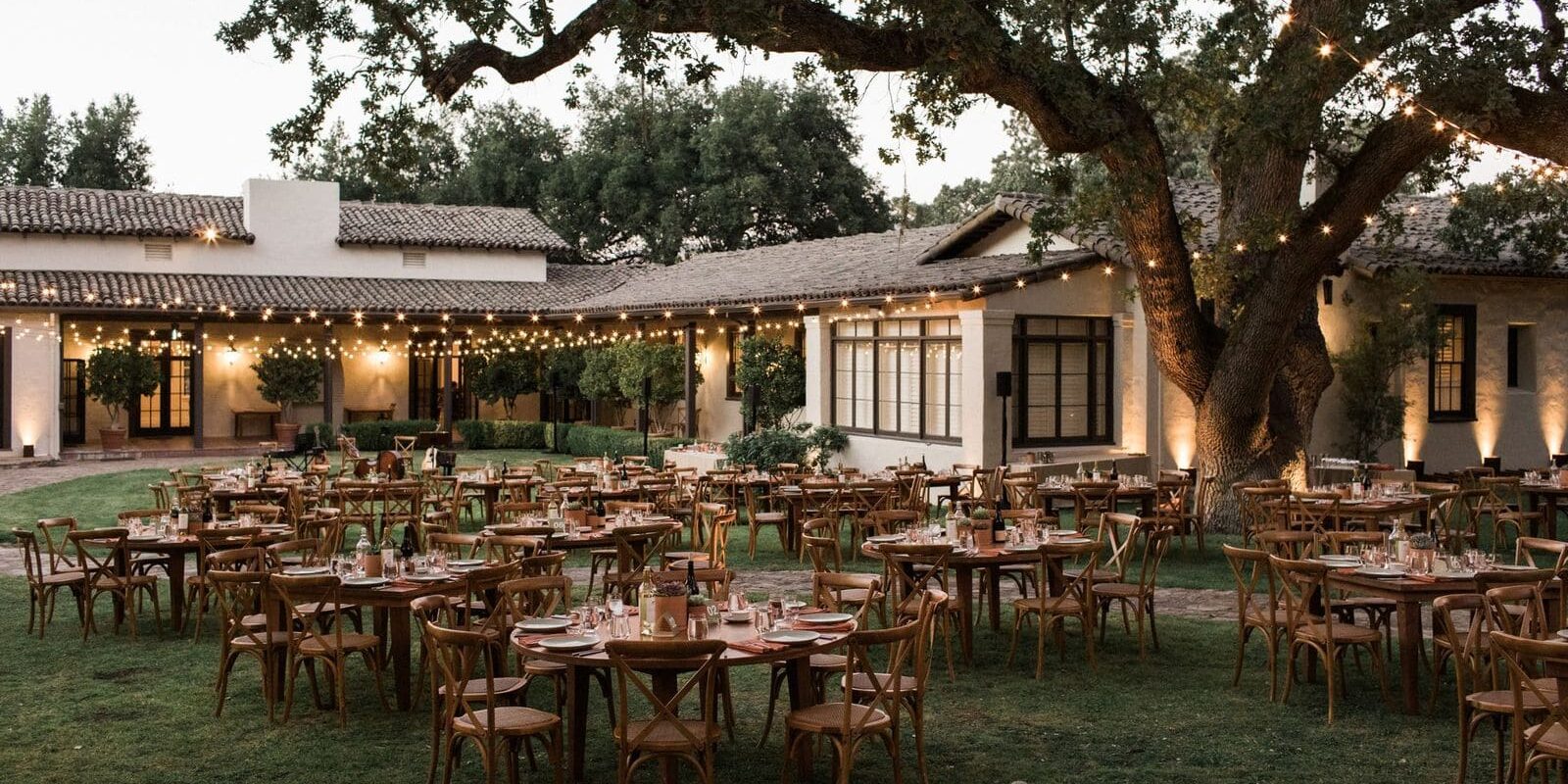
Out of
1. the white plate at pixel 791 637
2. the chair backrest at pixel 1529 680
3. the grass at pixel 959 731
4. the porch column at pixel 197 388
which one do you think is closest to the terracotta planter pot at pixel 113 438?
the porch column at pixel 197 388

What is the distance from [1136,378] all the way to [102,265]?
21390 millimetres

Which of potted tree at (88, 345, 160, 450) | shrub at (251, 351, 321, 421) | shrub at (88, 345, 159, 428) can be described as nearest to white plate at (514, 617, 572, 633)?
potted tree at (88, 345, 160, 450)

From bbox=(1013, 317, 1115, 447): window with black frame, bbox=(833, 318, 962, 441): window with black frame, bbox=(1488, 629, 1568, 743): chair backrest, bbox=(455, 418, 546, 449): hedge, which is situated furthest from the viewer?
bbox=(455, 418, 546, 449): hedge

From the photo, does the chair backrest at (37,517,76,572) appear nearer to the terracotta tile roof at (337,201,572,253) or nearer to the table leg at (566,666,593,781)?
the table leg at (566,666,593,781)

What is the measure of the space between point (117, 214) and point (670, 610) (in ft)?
92.4

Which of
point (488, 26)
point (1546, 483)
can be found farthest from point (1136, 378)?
point (488, 26)

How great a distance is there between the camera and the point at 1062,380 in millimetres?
20156

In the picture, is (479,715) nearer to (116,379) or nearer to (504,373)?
(116,379)

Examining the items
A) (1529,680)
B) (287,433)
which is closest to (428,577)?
(1529,680)

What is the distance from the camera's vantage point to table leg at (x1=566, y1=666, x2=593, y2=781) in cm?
657

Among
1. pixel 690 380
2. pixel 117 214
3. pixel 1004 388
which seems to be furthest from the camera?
pixel 117 214

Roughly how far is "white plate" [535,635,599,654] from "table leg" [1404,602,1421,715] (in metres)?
4.36

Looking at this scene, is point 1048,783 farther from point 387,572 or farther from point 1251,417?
point 1251,417

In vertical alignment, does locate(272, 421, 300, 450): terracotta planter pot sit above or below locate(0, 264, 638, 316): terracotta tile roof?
below
